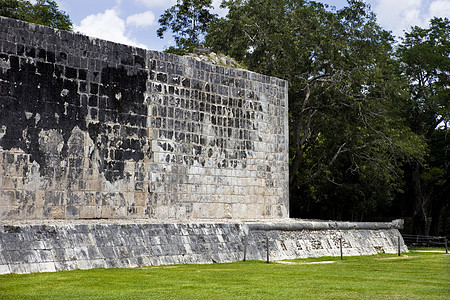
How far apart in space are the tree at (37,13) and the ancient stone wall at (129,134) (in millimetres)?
14460

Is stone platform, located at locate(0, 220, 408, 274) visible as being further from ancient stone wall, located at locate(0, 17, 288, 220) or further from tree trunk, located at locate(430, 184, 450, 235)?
tree trunk, located at locate(430, 184, 450, 235)

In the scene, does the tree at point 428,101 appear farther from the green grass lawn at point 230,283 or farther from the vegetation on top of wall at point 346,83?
the green grass lawn at point 230,283

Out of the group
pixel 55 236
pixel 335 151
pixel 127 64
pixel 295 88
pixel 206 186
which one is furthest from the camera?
pixel 335 151

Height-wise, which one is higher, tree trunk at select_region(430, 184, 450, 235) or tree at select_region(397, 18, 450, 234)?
tree at select_region(397, 18, 450, 234)

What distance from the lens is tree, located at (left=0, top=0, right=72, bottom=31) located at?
2718cm

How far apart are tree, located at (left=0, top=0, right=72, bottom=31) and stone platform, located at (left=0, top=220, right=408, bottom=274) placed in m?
17.7

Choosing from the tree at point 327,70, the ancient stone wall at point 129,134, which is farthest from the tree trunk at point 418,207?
the ancient stone wall at point 129,134

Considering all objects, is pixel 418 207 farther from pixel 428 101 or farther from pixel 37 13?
pixel 37 13

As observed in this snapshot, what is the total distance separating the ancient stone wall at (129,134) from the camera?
12.4m

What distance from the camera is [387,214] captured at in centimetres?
3775

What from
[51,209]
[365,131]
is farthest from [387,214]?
[51,209]

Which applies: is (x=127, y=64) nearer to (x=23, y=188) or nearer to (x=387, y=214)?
(x=23, y=188)

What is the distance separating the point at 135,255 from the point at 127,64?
200 inches

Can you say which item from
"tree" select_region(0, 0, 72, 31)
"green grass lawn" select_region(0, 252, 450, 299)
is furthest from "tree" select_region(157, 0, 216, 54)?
"green grass lawn" select_region(0, 252, 450, 299)
